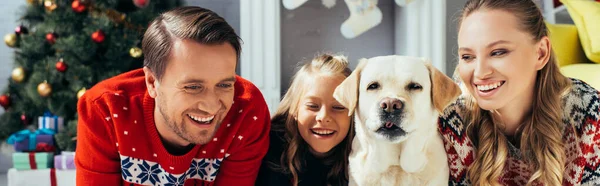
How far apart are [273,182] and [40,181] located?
61.0 inches

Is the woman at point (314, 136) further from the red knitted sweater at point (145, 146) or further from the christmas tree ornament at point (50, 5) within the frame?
the christmas tree ornament at point (50, 5)

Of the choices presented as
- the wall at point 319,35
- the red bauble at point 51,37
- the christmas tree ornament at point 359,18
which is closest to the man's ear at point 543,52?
the christmas tree ornament at point 359,18

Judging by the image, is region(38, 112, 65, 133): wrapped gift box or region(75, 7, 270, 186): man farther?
region(38, 112, 65, 133): wrapped gift box

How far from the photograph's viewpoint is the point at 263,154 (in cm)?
173

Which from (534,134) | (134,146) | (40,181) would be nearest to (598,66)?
(534,134)

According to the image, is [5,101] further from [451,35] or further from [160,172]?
[451,35]

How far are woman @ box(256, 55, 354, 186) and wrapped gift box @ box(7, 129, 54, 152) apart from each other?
60.0 inches

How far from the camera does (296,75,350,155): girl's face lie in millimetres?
1721

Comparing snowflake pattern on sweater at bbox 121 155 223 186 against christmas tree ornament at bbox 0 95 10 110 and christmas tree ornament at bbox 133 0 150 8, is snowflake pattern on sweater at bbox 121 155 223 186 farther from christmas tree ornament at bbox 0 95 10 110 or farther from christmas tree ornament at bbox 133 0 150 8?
christmas tree ornament at bbox 0 95 10 110

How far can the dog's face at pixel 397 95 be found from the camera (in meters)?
1.35

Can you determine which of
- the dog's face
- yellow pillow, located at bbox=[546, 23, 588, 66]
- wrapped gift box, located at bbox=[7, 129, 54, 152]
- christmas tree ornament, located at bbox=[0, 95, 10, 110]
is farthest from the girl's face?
christmas tree ornament, located at bbox=[0, 95, 10, 110]

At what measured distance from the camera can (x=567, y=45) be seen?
8.92ft

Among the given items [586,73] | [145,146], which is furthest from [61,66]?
[586,73]

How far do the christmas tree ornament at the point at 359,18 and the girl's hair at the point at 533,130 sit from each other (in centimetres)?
162
